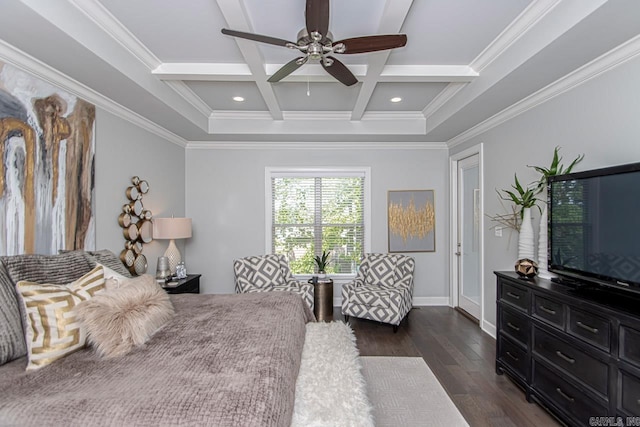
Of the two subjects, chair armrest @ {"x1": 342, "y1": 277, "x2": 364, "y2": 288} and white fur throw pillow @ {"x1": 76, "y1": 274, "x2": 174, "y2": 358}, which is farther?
chair armrest @ {"x1": 342, "y1": 277, "x2": 364, "y2": 288}

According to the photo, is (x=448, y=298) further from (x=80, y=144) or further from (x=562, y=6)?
(x=80, y=144)

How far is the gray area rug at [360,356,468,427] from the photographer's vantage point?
83.7 inches

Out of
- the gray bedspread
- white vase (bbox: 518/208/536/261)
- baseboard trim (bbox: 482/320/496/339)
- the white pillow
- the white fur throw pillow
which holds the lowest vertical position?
baseboard trim (bbox: 482/320/496/339)

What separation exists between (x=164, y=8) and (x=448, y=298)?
483 cm

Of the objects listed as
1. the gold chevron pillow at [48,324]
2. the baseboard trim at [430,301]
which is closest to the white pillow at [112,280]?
the gold chevron pillow at [48,324]

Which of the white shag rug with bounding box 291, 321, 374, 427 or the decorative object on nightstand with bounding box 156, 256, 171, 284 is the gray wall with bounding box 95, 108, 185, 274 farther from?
the white shag rug with bounding box 291, 321, 374, 427

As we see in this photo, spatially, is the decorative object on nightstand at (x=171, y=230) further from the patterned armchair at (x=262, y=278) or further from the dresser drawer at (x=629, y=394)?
the dresser drawer at (x=629, y=394)

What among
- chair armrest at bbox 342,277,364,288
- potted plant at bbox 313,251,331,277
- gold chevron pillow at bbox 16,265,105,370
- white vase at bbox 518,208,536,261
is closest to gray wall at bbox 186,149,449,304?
potted plant at bbox 313,251,331,277

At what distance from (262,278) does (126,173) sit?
1.95m

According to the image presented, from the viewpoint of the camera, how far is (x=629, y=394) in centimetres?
159

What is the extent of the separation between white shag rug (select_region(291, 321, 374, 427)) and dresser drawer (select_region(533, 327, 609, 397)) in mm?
1319

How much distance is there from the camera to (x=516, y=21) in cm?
222

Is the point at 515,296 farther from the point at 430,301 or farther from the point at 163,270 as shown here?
the point at 163,270

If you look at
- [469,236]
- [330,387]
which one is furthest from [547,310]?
[469,236]
